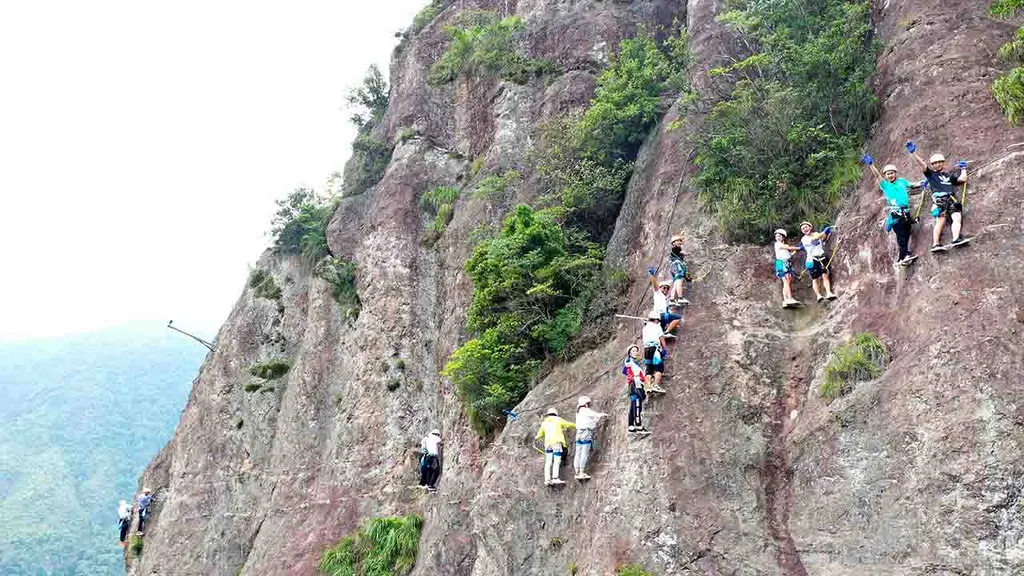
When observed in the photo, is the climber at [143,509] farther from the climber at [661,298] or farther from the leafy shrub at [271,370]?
the climber at [661,298]

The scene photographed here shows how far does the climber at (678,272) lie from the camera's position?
645 inches

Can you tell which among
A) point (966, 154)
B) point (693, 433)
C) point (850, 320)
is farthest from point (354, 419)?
point (966, 154)

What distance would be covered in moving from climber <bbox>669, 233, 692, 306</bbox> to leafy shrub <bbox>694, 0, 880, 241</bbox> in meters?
1.20

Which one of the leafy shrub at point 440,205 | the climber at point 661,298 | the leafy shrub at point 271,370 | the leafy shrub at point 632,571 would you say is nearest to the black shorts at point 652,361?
the climber at point 661,298

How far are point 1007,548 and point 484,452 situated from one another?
1218cm

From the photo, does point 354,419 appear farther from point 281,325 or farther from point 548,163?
point 548,163

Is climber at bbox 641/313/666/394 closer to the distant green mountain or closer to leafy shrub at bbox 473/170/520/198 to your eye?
leafy shrub at bbox 473/170/520/198

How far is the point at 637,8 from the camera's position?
2911cm

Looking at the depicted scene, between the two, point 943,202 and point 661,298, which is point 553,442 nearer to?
point 661,298

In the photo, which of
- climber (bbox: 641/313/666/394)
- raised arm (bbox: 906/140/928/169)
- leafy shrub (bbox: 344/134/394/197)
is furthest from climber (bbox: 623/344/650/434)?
leafy shrub (bbox: 344/134/394/197)

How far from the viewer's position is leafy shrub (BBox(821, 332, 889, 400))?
1273 centimetres

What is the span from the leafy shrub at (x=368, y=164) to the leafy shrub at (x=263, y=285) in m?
4.72

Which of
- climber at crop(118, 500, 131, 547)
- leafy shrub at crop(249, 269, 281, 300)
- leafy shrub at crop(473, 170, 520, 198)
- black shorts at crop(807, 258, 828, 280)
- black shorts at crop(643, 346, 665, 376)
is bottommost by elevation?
climber at crop(118, 500, 131, 547)

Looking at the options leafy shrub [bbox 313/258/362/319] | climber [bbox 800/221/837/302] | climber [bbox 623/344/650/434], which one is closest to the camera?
climber [bbox 623/344/650/434]
